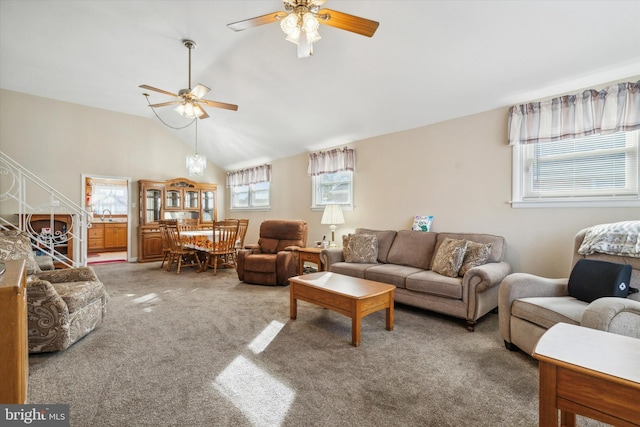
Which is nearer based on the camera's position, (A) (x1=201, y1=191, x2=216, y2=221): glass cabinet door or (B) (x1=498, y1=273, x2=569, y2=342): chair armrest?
(B) (x1=498, y1=273, x2=569, y2=342): chair armrest

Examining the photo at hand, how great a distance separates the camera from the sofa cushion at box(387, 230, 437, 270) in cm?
367

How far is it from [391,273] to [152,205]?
5.95 metres

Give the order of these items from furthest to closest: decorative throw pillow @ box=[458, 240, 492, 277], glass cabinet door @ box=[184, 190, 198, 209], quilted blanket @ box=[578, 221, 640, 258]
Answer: glass cabinet door @ box=[184, 190, 198, 209]
decorative throw pillow @ box=[458, 240, 492, 277]
quilted blanket @ box=[578, 221, 640, 258]

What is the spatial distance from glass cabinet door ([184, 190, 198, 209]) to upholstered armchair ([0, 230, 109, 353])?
14.1 ft

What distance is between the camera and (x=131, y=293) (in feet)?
13.2

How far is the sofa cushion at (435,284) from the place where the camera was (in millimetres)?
2871

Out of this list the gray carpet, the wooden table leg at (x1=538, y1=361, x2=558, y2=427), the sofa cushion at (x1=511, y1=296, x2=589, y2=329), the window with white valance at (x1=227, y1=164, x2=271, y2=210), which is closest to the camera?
the wooden table leg at (x1=538, y1=361, x2=558, y2=427)

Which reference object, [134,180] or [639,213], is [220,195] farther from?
[639,213]

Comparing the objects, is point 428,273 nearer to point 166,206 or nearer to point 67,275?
point 67,275

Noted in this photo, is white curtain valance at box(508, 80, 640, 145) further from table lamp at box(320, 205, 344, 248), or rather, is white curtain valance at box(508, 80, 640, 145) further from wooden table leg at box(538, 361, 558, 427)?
wooden table leg at box(538, 361, 558, 427)

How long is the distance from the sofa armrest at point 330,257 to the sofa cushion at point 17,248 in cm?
313

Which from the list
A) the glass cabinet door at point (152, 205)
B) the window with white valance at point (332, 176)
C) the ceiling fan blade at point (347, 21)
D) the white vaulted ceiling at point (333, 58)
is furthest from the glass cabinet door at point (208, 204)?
the ceiling fan blade at point (347, 21)

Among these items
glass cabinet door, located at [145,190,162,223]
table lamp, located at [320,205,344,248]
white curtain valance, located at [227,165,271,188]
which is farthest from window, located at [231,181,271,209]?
table lamp, located at [320,205,344,248]

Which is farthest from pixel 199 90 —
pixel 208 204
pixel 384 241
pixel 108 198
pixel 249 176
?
pixel 108 198
